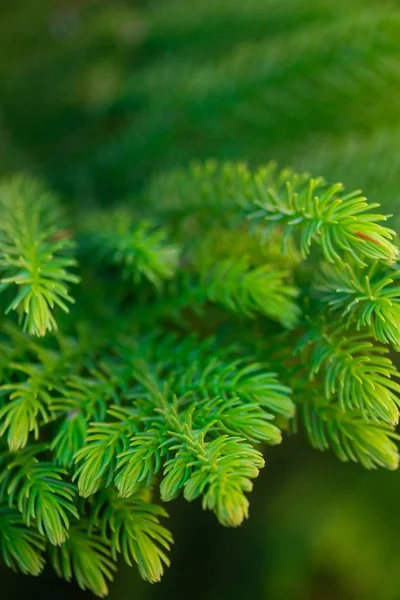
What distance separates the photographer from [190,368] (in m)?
0.44

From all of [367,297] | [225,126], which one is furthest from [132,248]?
[225,126]

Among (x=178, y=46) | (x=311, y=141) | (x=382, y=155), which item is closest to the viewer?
(x=382, y=155)

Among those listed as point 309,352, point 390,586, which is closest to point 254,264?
point 309,352

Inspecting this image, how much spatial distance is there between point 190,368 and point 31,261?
0.49 feet

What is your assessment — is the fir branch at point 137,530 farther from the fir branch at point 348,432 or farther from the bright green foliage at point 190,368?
the fir branch at point 348,432

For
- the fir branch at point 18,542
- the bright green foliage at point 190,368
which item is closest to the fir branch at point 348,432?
the bright green foliage at point 190,368

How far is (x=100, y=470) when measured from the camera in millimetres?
367

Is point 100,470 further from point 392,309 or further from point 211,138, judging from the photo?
point 211,138

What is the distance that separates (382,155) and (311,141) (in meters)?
0.14

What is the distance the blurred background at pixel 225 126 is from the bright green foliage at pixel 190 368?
0.17 meters

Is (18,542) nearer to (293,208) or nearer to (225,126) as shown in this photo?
(293,208)

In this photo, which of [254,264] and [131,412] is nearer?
[131,412]

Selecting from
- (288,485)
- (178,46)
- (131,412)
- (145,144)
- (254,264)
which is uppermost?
(178,46)

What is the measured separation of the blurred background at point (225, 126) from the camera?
66cm
